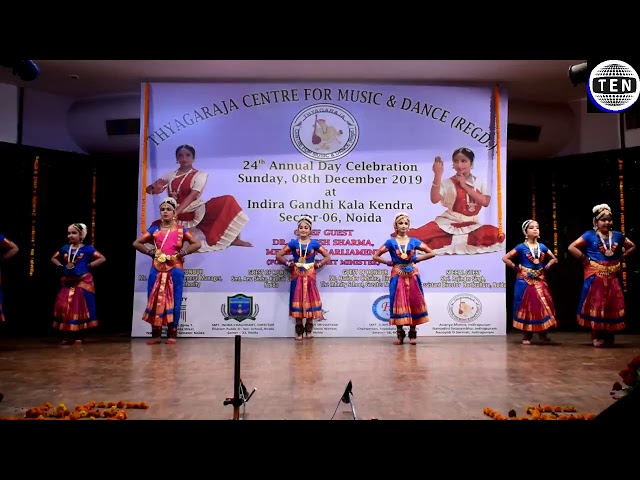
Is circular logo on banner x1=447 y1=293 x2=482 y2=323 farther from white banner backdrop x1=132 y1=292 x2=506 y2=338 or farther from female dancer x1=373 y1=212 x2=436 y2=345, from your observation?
female dancer x1=373 y1=212 x2=436 y2=345

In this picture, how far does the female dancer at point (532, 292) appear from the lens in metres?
6.33

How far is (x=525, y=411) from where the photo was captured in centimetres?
292

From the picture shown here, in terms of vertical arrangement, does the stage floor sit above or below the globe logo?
below

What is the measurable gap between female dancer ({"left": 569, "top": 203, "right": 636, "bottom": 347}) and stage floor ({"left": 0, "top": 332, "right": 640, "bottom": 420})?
27cm

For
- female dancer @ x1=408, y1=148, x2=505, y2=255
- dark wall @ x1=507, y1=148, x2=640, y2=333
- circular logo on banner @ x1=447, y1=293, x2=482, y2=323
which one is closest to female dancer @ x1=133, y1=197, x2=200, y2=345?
female dancer @ x1=408, y1=148, x2=505, y2=255

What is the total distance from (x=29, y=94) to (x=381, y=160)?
4652 mm

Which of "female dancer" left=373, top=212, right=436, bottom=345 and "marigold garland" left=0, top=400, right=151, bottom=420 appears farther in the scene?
"female dancer" left=373, top=212, right=436, bottom=345

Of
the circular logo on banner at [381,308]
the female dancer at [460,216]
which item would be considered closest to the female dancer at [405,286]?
the circular logo on banner at [381,308]

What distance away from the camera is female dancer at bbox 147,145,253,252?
23.1 feet

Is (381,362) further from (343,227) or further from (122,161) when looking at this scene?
(122,161)
